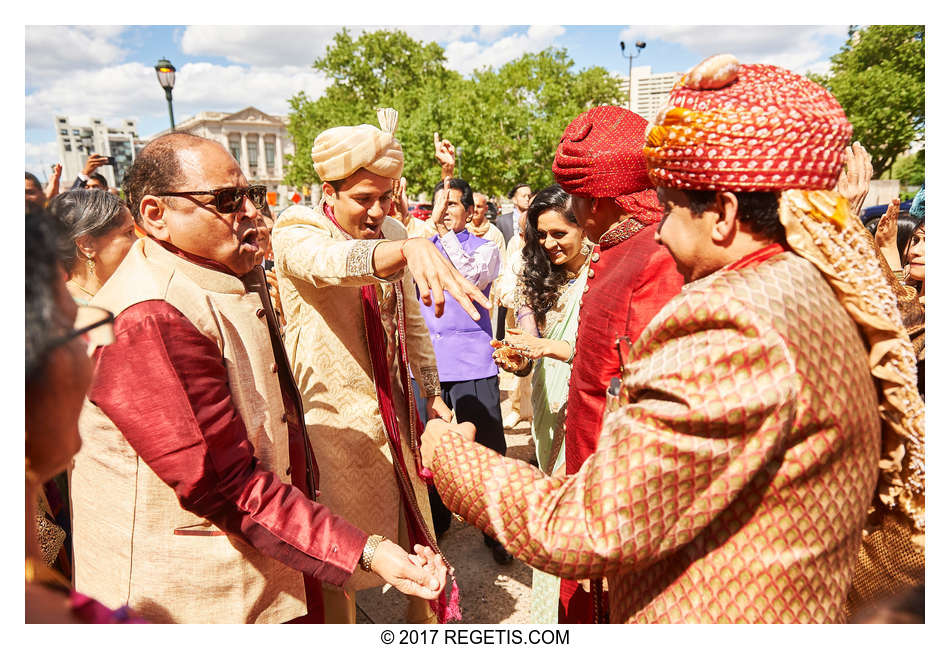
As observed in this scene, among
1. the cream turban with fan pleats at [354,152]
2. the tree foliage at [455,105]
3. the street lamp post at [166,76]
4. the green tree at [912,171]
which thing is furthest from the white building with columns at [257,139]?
the cream turban with fan pleats at [354,152]

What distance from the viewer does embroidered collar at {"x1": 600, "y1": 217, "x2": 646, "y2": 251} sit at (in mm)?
2428

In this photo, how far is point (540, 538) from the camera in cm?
129

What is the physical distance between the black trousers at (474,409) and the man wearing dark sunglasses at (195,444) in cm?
247

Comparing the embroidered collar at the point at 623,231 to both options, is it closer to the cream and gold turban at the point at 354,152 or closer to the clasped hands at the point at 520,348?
the clasped hands at the point at 520,348

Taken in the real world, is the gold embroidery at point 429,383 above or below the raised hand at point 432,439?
below

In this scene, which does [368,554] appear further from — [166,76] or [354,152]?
[166,76]

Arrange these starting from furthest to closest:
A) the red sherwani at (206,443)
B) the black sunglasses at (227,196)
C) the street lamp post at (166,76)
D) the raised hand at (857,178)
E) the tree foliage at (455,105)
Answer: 1. the tree foliage at (455,105)
2. the street lamp post at (166,76)
3. the raised hand at (857,178)
4. the black sunglasses at (227,196)
5. the red sherwani at (206,443)

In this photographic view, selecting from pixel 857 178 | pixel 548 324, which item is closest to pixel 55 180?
A: pixel 548 324

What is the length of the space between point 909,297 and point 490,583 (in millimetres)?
2926

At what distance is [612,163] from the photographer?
2.41 m

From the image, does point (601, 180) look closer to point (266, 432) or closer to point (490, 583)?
point (266, 432)

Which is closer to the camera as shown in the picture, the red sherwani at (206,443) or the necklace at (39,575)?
the necklace at (39,575)

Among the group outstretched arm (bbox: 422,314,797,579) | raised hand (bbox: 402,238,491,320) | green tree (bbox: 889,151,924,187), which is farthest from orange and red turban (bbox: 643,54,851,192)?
green tree (bbox: 889,151,924,187)

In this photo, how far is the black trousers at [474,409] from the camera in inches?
174
